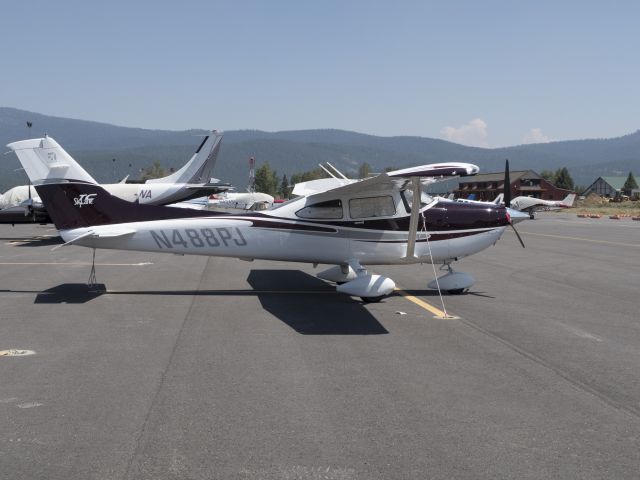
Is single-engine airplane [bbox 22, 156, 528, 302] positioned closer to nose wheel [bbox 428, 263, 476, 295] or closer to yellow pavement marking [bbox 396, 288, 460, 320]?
nose wheel [bbox 428, 263, 476, 295]

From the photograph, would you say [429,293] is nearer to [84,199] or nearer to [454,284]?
[454,284]

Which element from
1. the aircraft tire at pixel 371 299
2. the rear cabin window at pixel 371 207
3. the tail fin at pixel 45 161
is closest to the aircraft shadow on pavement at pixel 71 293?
the tail fin at pixel 45 161

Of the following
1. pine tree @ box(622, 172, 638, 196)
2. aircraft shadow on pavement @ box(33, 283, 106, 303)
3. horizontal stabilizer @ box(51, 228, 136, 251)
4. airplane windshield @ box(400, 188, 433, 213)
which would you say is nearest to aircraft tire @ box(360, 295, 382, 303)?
airplane windshield @ box(400, 188, 433, 213)

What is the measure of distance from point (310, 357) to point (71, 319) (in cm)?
433

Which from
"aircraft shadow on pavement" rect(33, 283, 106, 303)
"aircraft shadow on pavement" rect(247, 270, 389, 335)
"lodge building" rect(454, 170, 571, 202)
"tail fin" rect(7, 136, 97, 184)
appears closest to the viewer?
"aircraft shadow on pavement" rect(247, 270, 389, 335)

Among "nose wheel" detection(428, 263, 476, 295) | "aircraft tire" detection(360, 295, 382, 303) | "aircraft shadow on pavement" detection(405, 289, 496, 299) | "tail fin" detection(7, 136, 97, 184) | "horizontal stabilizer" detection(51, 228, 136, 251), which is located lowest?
"aircraft shadow on pavement" detection(405, 289, 496, 299)

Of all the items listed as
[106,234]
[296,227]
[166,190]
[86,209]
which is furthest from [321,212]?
[166,190]

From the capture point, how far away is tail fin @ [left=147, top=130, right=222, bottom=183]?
3409 cm

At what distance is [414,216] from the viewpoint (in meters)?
11.2

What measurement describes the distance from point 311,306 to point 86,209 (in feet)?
15.8

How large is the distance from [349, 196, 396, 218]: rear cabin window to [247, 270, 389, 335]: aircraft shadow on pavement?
5.45ft

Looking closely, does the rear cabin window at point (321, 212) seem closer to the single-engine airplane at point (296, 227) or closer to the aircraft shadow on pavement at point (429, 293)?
the single-engine airplane at point (296, 227)

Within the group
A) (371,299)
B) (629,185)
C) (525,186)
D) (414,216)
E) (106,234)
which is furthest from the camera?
(629,185)

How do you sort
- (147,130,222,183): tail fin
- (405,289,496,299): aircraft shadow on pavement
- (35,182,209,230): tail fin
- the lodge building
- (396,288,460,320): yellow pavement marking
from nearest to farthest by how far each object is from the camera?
(396,288,460,320): yellow pavement marking → (35,182,209,230): tail fin → (405,289,496,299): aircraft shadow on pavement → (147,130,222,183): tail fin → the lodge building
